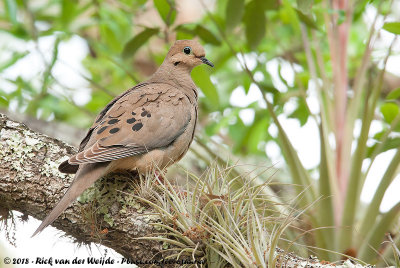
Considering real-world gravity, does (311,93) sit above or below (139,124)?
above

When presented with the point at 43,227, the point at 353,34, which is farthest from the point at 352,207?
the point at 353,34

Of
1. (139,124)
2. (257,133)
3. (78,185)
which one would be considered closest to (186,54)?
(139,124)

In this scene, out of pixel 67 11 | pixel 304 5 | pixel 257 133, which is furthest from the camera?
pixel 257 133

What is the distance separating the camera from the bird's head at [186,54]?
371 centimetres

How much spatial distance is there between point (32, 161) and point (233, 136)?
2523mm

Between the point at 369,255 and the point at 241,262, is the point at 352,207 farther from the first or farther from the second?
the point at 241,262

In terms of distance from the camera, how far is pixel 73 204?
231 cm

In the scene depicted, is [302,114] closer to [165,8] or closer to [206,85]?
[206,85]

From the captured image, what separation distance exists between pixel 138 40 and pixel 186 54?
0.36 metres

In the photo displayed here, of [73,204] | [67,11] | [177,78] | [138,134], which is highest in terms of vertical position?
[67,11]

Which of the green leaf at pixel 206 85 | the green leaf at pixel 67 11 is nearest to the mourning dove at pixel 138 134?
the green leaf at pixel 206 85

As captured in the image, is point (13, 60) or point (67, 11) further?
point (67, 11)

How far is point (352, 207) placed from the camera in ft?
10.4

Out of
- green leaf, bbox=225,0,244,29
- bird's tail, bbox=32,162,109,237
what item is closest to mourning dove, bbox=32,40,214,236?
bird's tail, bbox=32,162,109,237
